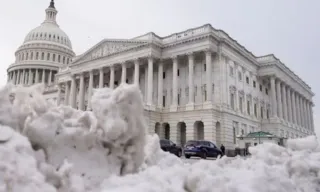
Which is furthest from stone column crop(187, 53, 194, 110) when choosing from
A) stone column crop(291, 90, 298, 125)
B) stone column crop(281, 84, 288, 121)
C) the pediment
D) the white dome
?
the white dome

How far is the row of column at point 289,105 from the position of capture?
46906 mm

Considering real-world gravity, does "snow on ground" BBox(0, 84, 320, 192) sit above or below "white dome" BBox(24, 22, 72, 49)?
below

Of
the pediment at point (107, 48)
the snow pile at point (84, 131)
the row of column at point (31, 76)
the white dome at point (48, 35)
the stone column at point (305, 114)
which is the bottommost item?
the snow pile at point (84, 131)

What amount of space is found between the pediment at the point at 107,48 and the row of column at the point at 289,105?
22.2 meters

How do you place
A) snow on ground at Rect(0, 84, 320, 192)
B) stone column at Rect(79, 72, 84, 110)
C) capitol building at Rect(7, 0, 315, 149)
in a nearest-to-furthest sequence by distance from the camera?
snow on ground at Rect(0, 84, 320, 192) → capitol building at Rect(7, 0, 315, 149) → stone column at Rect(79, 72, 84, 110)

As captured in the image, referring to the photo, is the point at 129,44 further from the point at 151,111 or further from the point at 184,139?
the point at 184,139

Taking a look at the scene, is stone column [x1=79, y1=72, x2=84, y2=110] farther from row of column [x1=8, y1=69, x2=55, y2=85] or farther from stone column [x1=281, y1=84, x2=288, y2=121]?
row of column [x1=8, y1=69, x2=55, y2=85]

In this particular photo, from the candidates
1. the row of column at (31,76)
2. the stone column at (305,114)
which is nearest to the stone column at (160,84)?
the stone column at (305,114)

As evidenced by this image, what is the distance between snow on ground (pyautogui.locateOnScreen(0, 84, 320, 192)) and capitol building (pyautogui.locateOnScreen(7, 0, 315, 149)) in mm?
26173

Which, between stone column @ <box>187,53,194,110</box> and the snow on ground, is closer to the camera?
the snow on ground

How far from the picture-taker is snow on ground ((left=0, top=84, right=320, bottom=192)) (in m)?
3.73

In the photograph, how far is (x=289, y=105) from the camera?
168 ft

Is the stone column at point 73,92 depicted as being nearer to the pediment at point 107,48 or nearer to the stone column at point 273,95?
the pediment at point 107,48

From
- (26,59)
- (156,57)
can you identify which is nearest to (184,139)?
(156,57)
